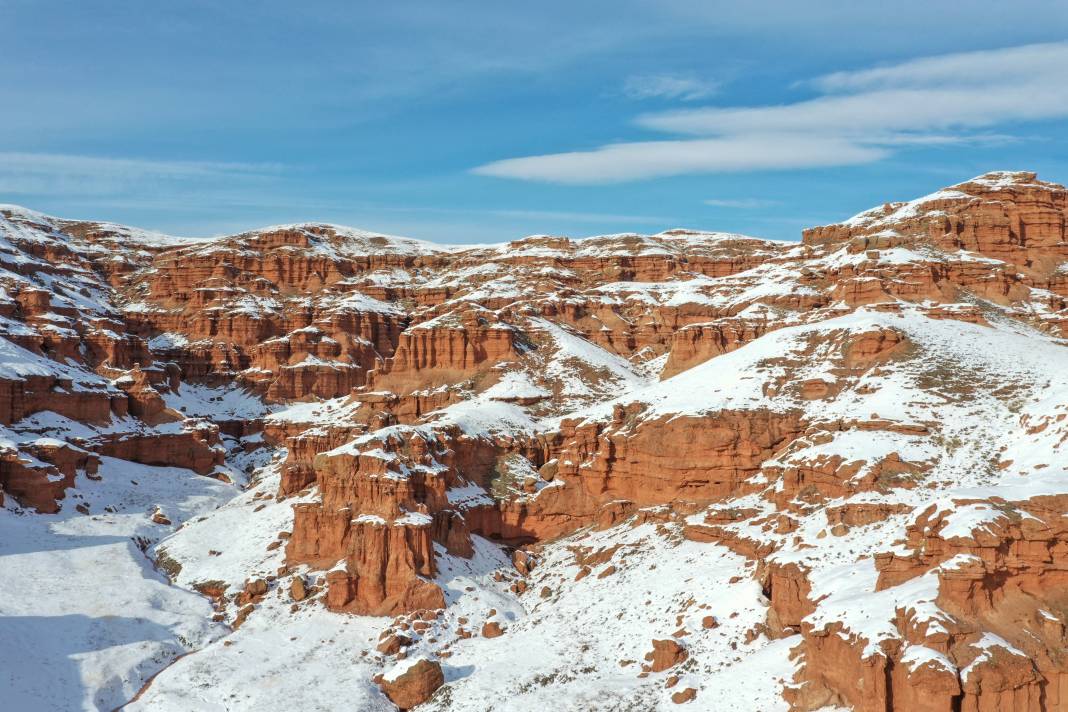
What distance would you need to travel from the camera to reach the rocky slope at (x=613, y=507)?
121ft

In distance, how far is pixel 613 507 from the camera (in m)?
64.1

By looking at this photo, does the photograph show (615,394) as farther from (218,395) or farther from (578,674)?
(218,395)

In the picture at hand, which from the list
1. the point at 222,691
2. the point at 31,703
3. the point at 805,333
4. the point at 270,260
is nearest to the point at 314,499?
the point at 222,691

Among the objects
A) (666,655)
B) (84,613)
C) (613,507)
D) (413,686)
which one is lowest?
(413,686)

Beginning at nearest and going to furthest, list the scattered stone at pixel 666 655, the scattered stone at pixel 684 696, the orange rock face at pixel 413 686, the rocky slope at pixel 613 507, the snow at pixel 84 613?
1. the rocky slope at pixel 613 507
2. the scattered stone at pixel 684 696
3. the scattered stone at pixel 666 655
4. the orange rock face at pixel 413 686
5. the snow at pixel 84 613

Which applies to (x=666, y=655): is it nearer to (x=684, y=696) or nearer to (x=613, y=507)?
(x=684, y=696)

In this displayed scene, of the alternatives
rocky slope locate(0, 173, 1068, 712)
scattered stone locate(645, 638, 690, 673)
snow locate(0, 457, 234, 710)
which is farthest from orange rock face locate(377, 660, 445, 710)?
snow locate(0, 457, 234, 710)

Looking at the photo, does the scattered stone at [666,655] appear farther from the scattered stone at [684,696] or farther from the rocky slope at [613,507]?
the scattered stone at [684,696]

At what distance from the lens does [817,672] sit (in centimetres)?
3631

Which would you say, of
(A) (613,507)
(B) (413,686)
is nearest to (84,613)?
(B) (413,686)

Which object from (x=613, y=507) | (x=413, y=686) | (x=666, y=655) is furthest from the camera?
(x=613, y=507)

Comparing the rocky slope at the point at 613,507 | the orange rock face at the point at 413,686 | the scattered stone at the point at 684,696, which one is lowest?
the orange rock face at the point at 413,686

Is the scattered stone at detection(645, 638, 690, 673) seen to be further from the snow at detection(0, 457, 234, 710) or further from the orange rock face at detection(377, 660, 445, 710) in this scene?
the snow at detection(0, 457, 234, 710)

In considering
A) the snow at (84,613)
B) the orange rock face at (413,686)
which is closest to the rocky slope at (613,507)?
the orange rock face at (413,686)
